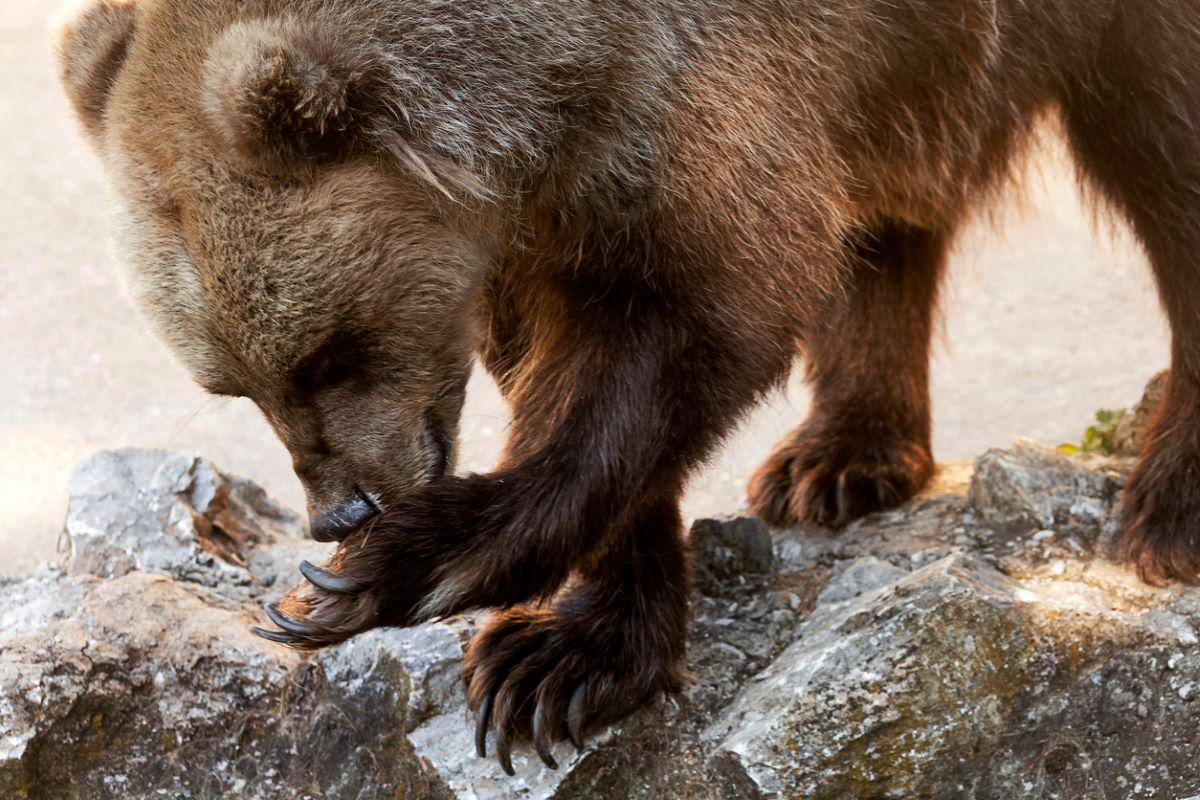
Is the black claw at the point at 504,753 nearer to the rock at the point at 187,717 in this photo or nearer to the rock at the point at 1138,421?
the rock at the point at 187,717

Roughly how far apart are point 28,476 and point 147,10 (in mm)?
3077

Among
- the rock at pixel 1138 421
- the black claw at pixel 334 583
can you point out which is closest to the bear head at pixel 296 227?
the black claw at pixel 334 583

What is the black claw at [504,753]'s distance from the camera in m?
2.81

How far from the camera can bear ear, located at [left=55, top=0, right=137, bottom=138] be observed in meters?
2.75

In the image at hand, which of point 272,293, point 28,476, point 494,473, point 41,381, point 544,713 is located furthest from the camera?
point 41,381

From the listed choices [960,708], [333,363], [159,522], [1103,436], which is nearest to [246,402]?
[159,522]

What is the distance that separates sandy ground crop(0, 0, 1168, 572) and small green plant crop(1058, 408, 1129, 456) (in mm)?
558

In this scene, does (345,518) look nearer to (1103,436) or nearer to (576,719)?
(576,719)

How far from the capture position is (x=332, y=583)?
100 inches

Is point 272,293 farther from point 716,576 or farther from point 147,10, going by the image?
point 716,576

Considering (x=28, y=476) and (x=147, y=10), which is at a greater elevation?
(x=147, y=10)

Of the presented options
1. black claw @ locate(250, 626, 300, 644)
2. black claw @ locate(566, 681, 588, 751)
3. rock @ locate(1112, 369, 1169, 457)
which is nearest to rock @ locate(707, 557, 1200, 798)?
black claw @ locate(566, 681, 588, 751)

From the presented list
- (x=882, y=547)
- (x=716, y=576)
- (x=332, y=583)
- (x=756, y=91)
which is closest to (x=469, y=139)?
(x=756, y=91)

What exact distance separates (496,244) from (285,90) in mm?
535
